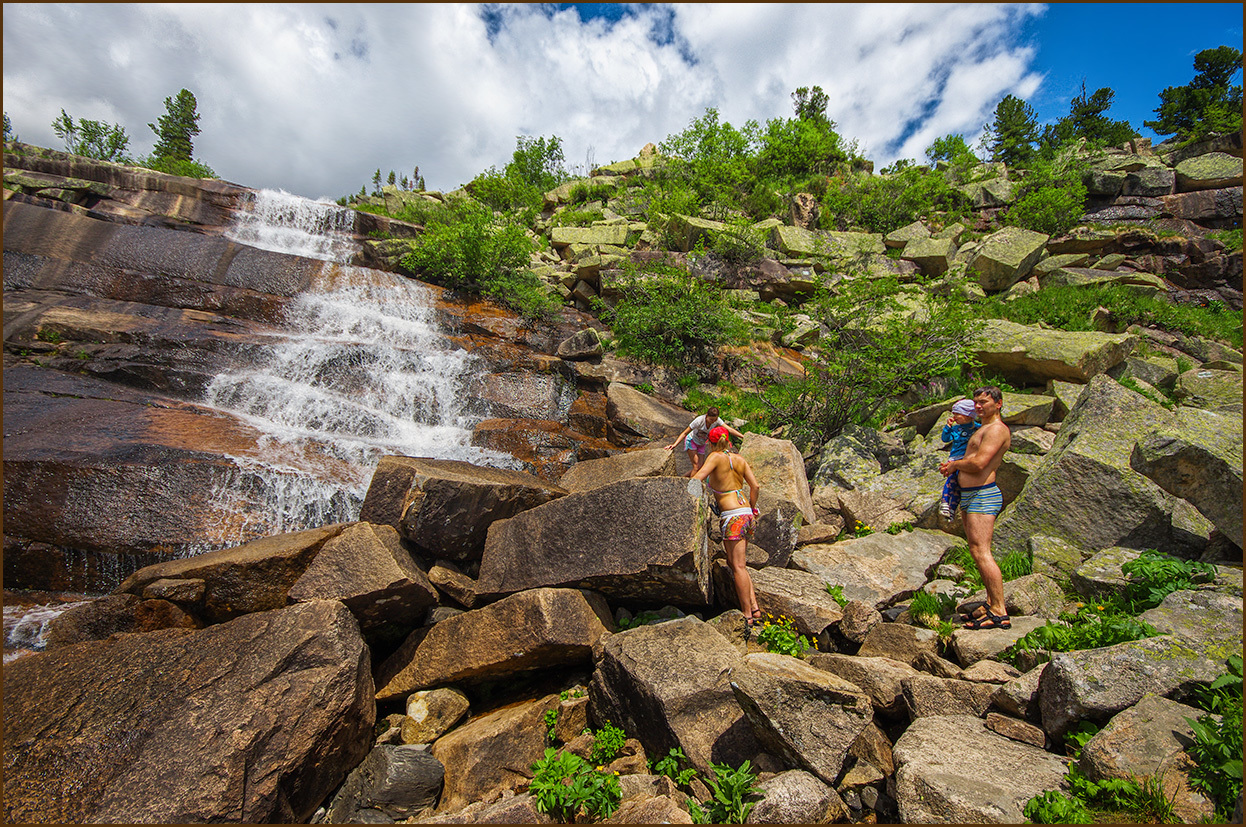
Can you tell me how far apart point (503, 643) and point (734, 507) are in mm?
3081

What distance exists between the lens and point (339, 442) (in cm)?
880

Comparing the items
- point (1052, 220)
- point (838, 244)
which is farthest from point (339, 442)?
point (1052, 220)

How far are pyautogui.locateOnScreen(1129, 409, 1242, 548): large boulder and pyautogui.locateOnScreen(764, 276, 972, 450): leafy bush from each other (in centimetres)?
465

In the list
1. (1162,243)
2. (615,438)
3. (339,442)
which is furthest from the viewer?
(1162,243)

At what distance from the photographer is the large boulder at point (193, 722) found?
3617 millimetres

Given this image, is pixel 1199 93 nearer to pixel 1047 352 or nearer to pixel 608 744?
pixel 1047 352

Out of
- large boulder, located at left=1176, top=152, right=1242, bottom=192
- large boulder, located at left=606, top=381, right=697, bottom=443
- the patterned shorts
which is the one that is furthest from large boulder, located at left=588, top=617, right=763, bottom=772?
large boulder, located at left=1176, top=152, right=1242, bottom=192

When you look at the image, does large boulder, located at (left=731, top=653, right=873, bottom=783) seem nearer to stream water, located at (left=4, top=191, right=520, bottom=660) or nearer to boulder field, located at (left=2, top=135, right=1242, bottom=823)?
boulder field, located at (left=2, top=135, right=1242, bottom=823)

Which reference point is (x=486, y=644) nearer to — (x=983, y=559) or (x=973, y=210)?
(x=983, y=559)

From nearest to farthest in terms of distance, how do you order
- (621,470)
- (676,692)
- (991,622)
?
(676,692), (991,622), (621,470)

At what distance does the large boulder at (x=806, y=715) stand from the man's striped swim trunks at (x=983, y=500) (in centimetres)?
306

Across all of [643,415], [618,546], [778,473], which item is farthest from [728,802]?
[643,415]

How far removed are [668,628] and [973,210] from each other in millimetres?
33451

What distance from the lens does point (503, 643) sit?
17.9ft
